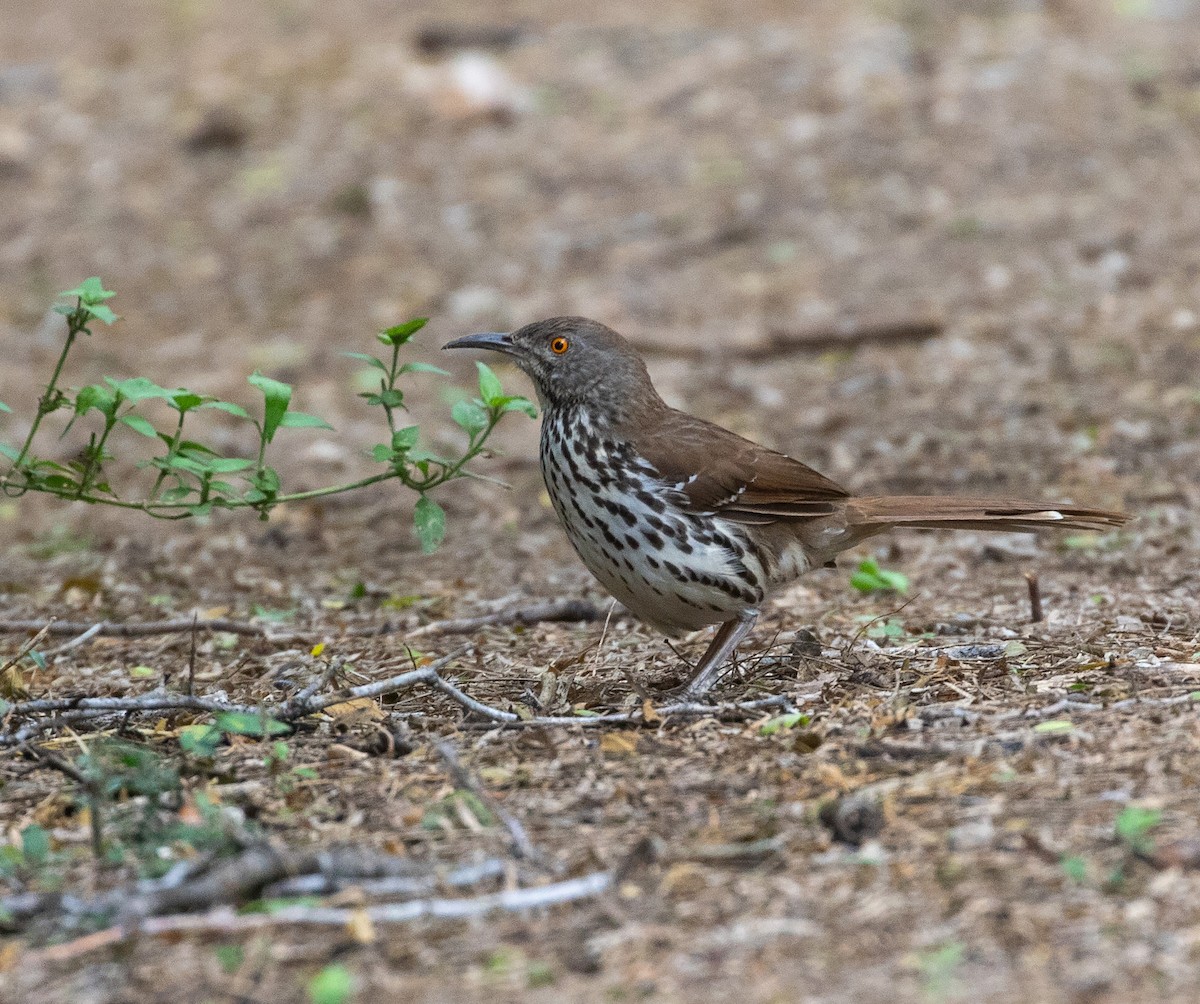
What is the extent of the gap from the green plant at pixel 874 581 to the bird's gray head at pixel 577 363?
106 centimetres

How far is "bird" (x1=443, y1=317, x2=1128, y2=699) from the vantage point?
4.07m

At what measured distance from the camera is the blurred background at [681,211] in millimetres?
7066

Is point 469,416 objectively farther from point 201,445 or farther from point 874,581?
point 874,581

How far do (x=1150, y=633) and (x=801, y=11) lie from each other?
8.35 m

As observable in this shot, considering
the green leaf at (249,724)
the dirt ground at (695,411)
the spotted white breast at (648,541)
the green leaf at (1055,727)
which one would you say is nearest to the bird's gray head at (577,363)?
the spotted white breast at (648,541)

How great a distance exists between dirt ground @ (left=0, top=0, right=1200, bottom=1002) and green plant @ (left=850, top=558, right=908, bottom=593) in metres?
0.14

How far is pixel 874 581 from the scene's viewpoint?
512 centimetres

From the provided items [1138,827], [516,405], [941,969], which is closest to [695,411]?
[516,405]

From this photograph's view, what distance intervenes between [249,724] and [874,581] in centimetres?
254

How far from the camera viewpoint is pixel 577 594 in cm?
540

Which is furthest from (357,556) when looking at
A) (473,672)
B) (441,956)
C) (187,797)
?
(441,956)

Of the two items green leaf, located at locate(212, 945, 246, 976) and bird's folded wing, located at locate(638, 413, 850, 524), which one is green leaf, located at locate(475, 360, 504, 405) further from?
green leaf, located at locate(212, 945, 246, 976)

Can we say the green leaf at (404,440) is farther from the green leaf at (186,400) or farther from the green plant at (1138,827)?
the green plant at (1138,827)

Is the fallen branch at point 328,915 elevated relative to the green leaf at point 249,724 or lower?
lower
